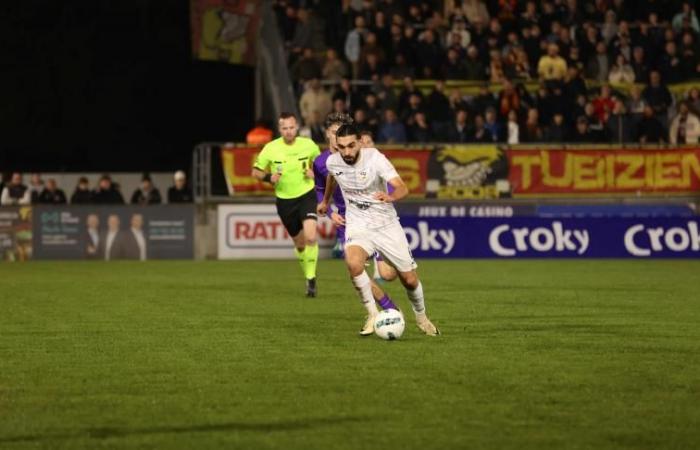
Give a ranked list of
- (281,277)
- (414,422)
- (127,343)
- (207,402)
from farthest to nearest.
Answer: (281,277) < (127,343) < (207,402) < (414,422)

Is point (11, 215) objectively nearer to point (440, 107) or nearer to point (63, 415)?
point (440, 107)

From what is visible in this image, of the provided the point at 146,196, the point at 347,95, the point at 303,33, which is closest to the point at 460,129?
the point at 347,95

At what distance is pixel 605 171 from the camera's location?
96.6 feet

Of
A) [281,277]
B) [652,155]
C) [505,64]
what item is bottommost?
[281,277]

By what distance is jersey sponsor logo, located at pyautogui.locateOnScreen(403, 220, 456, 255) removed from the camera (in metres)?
28.7

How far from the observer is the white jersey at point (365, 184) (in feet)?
42.8

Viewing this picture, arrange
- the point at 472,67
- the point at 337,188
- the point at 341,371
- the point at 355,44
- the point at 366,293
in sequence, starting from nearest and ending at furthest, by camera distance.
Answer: the point at 341,371, the point at 366,293, the point at 337,188, the point at 472,67, the point at 355,44

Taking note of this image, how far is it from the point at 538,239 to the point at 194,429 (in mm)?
21023

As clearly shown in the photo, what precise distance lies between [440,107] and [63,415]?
21064 millimetres

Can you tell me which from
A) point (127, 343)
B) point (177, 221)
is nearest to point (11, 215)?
point (177, 221)

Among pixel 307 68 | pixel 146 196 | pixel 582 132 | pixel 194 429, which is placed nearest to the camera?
pixel 194 429

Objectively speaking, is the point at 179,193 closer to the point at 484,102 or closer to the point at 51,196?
the point at 51,196

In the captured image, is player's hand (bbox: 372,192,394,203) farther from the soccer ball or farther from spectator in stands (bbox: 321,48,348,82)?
spectator in stands (bbox: 321,48,348,82)

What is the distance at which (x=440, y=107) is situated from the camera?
2936 centimetres
